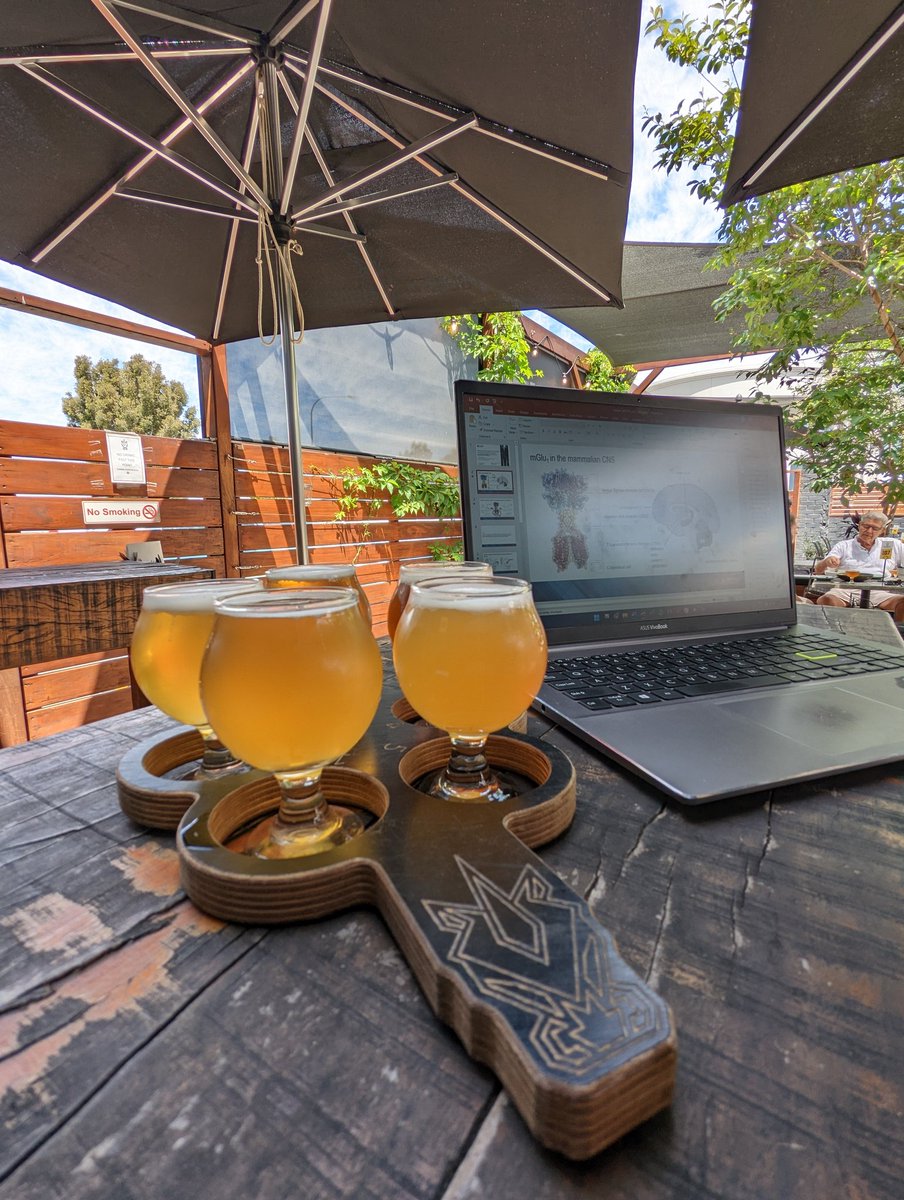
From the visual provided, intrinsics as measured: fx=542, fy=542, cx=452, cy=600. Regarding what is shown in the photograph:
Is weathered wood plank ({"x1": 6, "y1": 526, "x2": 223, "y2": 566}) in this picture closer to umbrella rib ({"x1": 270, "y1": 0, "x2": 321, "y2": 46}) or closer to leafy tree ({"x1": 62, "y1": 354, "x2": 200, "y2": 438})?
leafy tree ({"x1": 62, "y1": 354, "x2": 200, "y2": 438})

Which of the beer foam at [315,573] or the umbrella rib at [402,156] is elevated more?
the umbrella rib at [402,156]

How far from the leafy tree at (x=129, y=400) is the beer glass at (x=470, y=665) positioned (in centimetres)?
249

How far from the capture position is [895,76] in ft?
3.85

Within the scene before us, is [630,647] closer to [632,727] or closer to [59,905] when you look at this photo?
[632,727]

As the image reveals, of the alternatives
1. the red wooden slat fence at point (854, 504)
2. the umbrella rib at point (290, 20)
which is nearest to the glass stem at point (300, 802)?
the umbrella rib at point (290, 20)

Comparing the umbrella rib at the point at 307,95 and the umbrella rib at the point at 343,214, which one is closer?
the umbrella rib at the point at 307,95

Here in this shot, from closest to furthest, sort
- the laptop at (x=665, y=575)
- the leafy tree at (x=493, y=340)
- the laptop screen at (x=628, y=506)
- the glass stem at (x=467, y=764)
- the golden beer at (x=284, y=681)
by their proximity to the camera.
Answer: the golden beer at (x=284, y=681) < the glass stem at (x=467, y=764) < the laptop at (x=665, y=575) < the laptop screen at (x=628, y=506) < the leafy tree at (x=493, y=340)

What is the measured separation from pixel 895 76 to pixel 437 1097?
191cm

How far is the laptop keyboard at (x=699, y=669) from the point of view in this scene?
70cm

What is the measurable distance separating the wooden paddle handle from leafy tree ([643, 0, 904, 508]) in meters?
3.65

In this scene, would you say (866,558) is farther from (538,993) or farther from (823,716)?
(538,993)

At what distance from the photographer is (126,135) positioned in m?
1.34

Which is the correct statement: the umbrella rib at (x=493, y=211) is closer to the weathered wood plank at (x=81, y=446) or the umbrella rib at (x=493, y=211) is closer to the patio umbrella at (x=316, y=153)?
the patio umbrella at (x=316, y=153)

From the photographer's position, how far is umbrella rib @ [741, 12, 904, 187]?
107 cm
